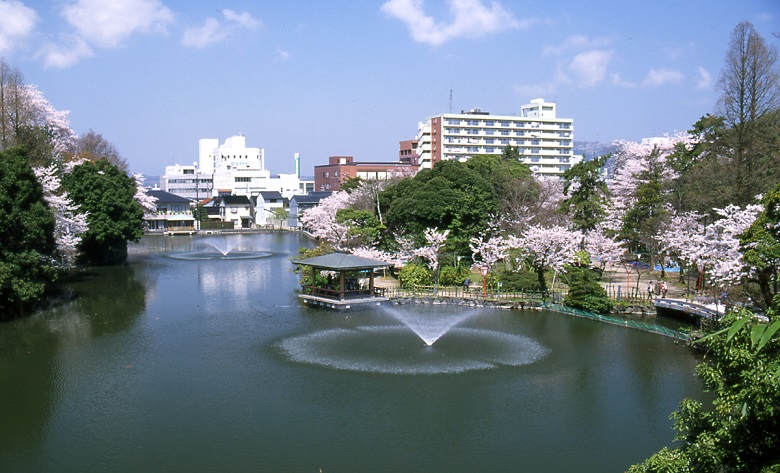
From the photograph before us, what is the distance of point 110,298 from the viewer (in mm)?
30703

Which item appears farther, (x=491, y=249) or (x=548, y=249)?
(x=491, y=249)

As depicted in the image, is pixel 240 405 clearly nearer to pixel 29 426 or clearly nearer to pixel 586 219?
pixel 29 426

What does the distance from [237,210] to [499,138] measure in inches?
1472

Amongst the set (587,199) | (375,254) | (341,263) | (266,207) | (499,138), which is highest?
(499,138)

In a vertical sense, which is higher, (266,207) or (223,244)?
(266,207)

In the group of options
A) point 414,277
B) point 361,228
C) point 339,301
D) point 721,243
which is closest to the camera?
point 721,243

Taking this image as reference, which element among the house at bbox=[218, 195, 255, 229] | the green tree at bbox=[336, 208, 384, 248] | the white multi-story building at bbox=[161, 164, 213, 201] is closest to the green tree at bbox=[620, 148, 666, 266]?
the green tree at bbox=[336, 208, 384, 248]

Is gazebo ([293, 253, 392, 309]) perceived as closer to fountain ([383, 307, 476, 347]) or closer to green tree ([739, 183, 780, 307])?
fountain ([383, 307, 476, 347])

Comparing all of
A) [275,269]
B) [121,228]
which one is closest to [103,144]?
[121,228]

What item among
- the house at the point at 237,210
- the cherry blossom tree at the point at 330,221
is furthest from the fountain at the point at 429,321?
the house at the point at 237,210

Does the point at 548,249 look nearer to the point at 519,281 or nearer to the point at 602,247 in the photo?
the point at 519,281

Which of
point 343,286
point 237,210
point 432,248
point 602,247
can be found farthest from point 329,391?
point 237,210

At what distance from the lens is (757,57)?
→ 25.6 meters

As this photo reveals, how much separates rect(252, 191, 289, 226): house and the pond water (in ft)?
203
